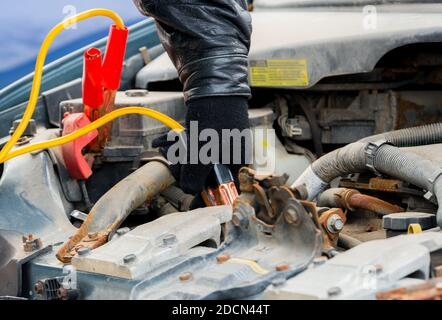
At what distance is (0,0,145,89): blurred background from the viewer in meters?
2.84

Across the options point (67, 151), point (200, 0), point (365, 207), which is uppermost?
point (200, 0)

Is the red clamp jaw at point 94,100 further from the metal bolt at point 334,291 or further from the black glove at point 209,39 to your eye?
the metal bolt at point 334,291

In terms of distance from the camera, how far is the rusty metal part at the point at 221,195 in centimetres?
211

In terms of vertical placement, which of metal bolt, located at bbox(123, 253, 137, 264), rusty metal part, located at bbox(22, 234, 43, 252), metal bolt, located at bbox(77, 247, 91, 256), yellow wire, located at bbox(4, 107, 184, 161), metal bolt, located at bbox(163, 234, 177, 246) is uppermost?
yellow wire, located at bbox(4, 107, 184, 161)

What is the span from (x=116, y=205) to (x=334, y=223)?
0.58 m

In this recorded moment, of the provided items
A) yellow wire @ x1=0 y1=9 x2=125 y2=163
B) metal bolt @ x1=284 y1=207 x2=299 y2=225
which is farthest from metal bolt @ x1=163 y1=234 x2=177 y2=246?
yellow wire @ x1=0 y1=9 x2=125 y2=163

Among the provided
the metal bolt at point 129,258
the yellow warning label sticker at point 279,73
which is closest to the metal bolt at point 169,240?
the metal bolt at point 129,258

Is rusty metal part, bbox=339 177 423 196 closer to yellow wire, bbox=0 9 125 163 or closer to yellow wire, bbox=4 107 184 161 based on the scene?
yellow wire, bbox=4 107 184 161

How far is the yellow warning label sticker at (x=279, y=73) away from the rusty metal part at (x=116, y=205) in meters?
0.40

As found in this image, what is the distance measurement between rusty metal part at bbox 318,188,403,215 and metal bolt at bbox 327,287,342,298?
79cm

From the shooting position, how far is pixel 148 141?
240 cm

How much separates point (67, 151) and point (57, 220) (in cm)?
23
